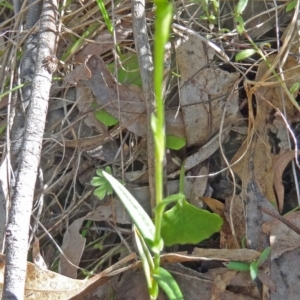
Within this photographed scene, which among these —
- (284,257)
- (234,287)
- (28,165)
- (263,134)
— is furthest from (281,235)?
(28,165)

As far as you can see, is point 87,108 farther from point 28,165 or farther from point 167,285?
point 167,285

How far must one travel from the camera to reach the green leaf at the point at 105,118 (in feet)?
4.57

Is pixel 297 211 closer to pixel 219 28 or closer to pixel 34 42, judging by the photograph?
pixel 219 28

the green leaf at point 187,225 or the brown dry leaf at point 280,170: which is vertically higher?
the brown dry leaf at point 280,170

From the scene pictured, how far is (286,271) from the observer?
3.84 feet

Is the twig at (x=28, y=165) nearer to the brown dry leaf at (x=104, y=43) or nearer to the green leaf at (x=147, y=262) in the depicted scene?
the brown dry leaf at (x=104, y=43)

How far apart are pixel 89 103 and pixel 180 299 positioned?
2.11ft

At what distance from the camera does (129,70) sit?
1434 mm

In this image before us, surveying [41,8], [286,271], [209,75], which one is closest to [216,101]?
[209,75]

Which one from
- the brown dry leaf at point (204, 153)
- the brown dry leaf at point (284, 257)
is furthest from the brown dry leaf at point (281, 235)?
the brown dry leaf at point (204, 153)

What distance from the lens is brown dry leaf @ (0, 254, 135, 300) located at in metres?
1.21

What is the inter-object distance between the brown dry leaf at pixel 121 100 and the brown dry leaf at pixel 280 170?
26 centimetres

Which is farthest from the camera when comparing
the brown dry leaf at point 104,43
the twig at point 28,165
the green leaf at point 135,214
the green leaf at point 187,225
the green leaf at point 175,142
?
the brown dry leaf at point 104,43

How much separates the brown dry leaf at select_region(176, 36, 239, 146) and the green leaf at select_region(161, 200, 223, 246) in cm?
22
